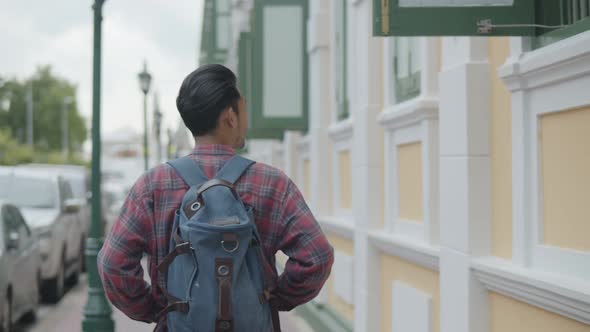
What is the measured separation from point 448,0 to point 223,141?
1.51 m

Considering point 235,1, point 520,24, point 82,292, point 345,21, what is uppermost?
point 235,1

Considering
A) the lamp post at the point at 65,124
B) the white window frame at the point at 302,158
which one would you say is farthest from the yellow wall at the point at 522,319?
the lamp post at the point at 65,124

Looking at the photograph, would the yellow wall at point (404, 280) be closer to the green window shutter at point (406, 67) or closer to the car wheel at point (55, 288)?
the green window shutter at point (406, 67)

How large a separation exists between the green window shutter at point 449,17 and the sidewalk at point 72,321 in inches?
283

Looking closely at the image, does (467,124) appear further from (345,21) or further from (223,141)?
(345,21)

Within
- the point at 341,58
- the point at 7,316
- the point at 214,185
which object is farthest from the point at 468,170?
the point at 7,316

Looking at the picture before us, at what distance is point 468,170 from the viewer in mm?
4914

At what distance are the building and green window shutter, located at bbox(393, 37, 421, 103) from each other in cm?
2

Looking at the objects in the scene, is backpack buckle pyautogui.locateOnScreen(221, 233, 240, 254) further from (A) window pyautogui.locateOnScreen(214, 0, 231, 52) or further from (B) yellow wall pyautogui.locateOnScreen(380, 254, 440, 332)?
(A) window pyautogui.locateOnScreen(214, 0, 231, 52)

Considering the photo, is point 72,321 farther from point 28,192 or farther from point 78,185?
point 78,185

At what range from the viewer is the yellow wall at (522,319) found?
3.85 m

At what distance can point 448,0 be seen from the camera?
4.14 metres

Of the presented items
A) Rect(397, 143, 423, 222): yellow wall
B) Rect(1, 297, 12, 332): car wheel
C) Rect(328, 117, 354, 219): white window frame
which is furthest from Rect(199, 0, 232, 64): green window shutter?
Rect(397, 143, 423, 222): yellow wall

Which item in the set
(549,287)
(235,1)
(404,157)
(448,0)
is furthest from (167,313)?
(235,1)
